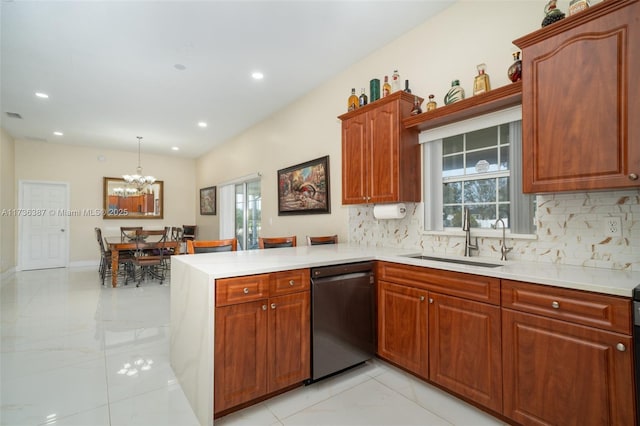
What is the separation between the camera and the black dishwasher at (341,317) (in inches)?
82.4

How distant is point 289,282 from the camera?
6.53ft

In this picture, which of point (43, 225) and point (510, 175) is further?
point (43, 225)

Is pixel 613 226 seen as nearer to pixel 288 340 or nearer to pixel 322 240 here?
pixel 288 340

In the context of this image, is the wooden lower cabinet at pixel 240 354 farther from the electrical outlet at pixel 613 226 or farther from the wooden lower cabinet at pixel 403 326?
the electrical outlet at pixel 613 226

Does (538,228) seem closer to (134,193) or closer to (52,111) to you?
(52,111)

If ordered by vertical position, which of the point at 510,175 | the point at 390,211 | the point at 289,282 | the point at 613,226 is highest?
the point at 510,175

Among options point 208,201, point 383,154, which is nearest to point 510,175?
point 383,154

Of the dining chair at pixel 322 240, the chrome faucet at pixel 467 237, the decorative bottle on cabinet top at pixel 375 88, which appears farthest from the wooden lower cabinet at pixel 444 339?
the decorative bottle on cabinet top at pixel 375 88

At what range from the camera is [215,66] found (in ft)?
11.7

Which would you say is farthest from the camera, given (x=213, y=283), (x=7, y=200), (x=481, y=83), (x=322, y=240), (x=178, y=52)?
(x=7, y=200)

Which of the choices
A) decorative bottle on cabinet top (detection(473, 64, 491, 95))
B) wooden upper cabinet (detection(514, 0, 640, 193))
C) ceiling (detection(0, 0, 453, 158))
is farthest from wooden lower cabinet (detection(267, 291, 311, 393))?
ceiling (detection(0, 0, 453, 158))

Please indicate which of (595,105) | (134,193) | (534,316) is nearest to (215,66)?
(595,105)

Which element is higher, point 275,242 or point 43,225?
point 43,225

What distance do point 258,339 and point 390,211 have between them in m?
1.64
